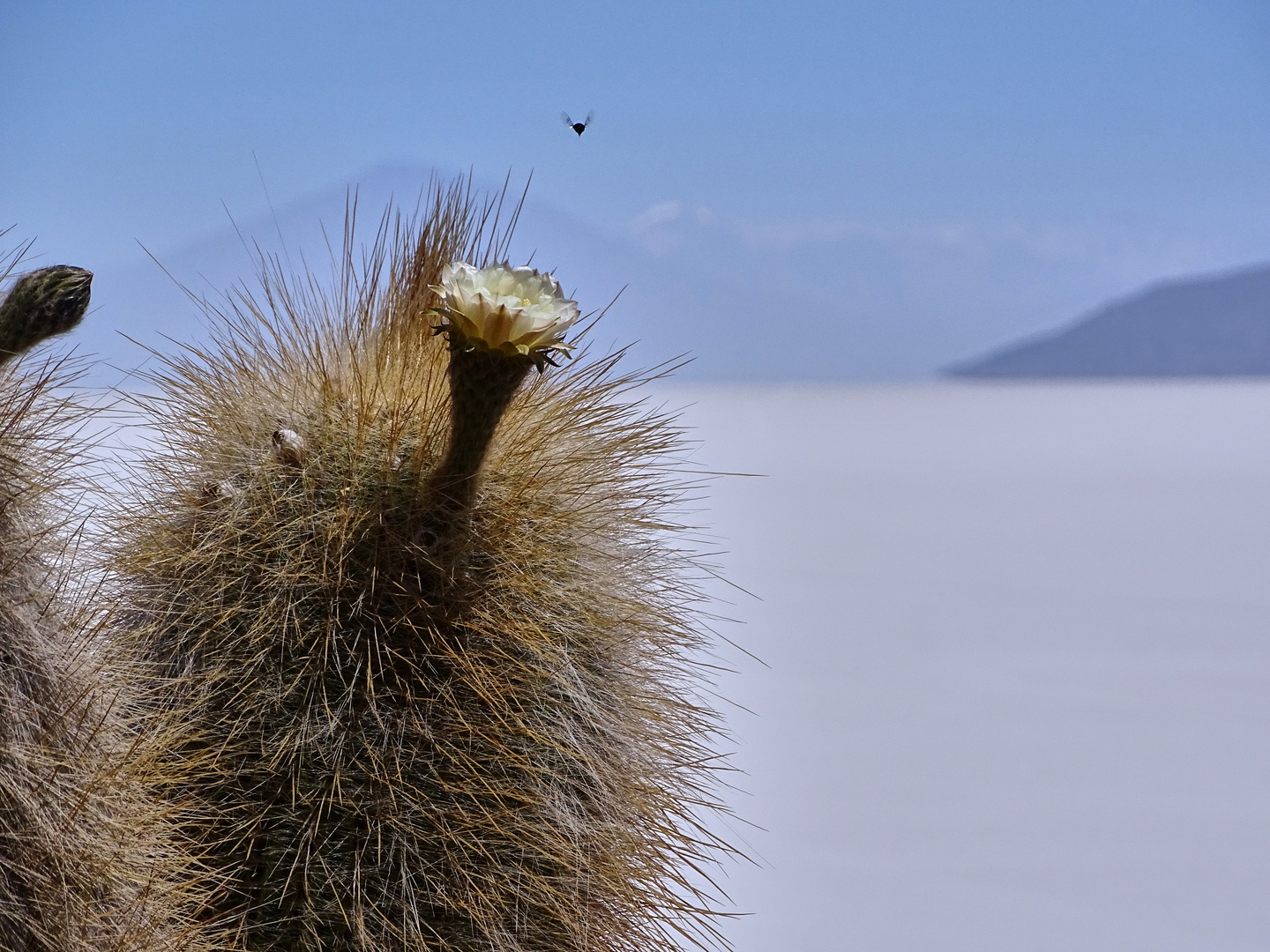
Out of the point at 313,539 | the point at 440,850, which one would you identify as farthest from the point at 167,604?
the point at 440,850

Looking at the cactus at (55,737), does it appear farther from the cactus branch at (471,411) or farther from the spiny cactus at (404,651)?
the cactus branch at (471,411)

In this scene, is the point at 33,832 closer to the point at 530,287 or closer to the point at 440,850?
the point at 440,850

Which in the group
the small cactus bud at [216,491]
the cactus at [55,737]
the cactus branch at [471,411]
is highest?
the cactus branch at [471,411]

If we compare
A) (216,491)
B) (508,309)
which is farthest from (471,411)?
(216,491)

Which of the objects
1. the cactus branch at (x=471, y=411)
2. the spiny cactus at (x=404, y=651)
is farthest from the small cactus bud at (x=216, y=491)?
the cactus branch at (x=471, y=411)

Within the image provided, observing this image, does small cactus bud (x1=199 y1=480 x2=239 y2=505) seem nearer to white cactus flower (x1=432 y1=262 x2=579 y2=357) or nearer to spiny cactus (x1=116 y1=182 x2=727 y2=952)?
spiny cactus (x1=116 y1=182 x2=727 y2=952)

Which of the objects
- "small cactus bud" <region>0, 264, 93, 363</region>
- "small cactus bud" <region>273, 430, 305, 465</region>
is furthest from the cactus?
"small cactus bud" <region>273, 430, 305, 465</region>

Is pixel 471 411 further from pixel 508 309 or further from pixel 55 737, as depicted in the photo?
pixel 55 737
